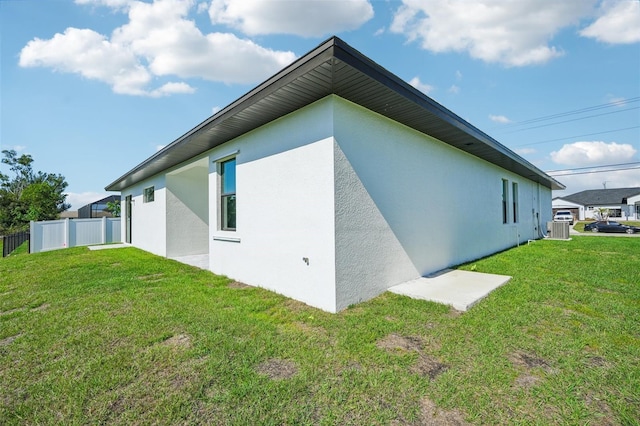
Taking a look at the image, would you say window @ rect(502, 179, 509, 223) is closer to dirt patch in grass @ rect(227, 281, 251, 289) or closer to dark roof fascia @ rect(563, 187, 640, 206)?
dirt patch in grass @ rect(227, 281, 251, 289)

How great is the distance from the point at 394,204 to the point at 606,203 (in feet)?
180

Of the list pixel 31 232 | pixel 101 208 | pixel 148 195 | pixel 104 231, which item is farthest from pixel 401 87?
pixel 101 208

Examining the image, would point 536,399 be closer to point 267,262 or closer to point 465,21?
point 267,262

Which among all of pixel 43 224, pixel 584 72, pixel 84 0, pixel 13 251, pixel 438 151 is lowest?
pixel 13 251

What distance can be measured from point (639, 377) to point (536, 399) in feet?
3.50

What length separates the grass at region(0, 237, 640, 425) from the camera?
1.91 meters

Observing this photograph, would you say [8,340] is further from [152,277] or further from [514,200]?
[514,200]

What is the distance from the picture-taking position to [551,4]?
275 inches

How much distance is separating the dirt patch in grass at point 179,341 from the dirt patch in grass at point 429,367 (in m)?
2.28

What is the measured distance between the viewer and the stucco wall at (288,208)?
3.91m

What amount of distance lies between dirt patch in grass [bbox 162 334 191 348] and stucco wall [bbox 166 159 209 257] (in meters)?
6.42

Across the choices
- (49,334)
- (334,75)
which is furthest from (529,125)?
(49,334)

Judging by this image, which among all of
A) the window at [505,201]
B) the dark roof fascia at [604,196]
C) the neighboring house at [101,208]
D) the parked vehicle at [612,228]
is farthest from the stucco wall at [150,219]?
the dark roof fascia at [604,196]

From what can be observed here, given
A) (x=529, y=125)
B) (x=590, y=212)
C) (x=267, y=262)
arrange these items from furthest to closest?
(x=590, y=212) < (x=529, y=125) < (x=267, y=262)
